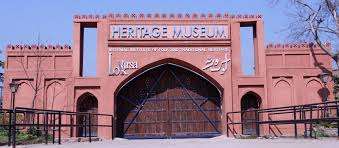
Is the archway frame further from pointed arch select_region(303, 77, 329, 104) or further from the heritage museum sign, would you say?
pointed arch select_region(303, 77, 329, 104)

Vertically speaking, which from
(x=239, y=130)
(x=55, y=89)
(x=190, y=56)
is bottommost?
(x=239, y=130)

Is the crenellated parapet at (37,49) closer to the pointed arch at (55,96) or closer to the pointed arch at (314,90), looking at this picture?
the pointed arch at (55,96)

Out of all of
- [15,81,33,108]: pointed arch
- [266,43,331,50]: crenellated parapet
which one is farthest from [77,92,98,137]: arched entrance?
[266,43,331,50]: crenellated parapet

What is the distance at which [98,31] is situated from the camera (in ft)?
84.2

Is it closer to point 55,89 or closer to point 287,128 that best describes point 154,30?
point 55,89

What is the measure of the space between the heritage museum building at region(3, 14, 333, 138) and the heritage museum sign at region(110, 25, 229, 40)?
0.05m

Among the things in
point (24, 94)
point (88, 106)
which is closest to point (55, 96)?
point (24, 94)

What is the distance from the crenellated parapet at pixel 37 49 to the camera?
25750 mm

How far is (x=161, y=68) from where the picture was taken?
87.7ft

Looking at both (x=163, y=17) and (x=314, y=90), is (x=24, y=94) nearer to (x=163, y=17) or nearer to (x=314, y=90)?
(x=163, y=17)

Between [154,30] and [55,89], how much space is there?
5.89 meters

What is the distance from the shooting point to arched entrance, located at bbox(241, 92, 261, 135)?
25969 millimetres

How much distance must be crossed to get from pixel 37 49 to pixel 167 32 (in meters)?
6.74

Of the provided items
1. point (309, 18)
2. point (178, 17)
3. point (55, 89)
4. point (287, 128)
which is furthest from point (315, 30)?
point (55, 89)
